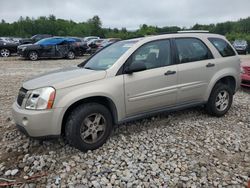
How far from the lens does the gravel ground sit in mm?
3584

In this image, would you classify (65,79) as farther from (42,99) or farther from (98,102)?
(98,102)

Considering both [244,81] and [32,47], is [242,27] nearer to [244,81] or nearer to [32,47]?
[32,47]

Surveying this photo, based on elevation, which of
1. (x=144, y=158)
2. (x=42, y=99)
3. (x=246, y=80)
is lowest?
(x=144, y=158)

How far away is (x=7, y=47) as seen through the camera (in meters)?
20.6

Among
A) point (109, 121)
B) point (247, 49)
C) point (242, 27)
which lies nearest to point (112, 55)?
point (109, 121)

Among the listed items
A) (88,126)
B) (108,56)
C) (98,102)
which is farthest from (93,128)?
(108,56)

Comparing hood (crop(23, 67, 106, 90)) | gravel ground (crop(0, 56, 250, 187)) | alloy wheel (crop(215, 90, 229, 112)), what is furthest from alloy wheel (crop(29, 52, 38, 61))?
alloy wheel (crop(215, 90, 229, 112))

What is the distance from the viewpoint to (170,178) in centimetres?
362

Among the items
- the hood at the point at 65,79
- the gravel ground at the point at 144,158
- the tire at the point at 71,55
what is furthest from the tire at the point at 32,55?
the hood at the point at 65,79

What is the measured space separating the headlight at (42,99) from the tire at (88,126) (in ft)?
1.24

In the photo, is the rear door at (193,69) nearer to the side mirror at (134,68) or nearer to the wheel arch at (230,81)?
the wheel arch at (230,81)

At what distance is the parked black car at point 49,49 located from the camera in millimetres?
18172

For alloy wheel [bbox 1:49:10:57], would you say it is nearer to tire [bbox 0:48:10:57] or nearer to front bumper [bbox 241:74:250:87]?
tire [bbox 0:48:10:57]

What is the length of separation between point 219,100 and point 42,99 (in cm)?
353
